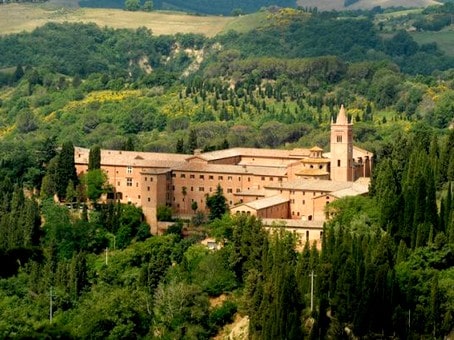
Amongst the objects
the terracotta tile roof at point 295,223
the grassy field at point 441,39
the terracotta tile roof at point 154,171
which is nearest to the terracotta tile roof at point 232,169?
the terracotta tile roof at point 154,171

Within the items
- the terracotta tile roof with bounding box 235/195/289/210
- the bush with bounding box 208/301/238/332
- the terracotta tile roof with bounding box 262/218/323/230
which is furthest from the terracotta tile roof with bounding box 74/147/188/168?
the bush with bounding box 208/301/238/332

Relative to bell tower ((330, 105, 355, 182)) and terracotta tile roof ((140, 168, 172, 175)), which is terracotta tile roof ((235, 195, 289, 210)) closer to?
bell tower ((330, 105, 355, 182))

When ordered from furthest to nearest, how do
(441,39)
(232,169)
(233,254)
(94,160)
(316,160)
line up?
(441,39) → (94,160) → (232,169) → (316,160) → (233,254)

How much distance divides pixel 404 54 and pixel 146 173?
115845mm

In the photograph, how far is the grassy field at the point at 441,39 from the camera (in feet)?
619

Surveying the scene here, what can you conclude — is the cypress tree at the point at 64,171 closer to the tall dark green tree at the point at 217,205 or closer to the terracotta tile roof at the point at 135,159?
the terracotta tile roof at the point at 135,159

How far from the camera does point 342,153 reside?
248ft

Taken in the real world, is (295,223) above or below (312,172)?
below

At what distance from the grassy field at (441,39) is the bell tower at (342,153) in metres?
112

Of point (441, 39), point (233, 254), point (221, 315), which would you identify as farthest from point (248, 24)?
point (221, 315)

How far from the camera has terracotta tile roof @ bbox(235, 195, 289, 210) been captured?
7038 centimetres

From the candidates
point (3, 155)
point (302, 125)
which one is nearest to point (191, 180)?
point (3, 155)

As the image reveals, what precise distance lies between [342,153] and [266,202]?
6156 millimetres

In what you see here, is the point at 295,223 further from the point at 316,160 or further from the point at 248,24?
the point at 248,24
